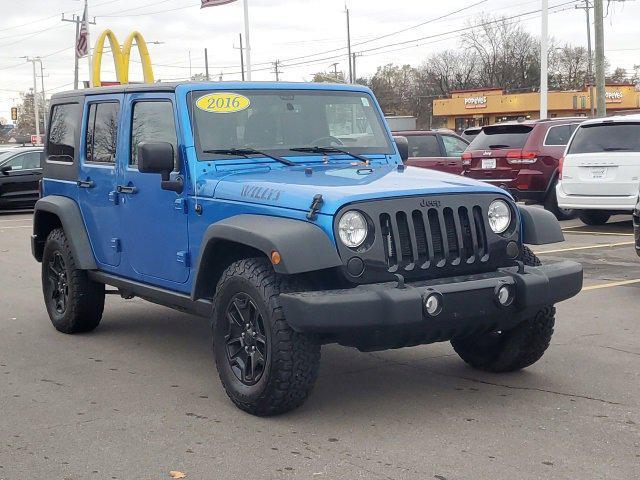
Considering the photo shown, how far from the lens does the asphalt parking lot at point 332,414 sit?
4391 mm

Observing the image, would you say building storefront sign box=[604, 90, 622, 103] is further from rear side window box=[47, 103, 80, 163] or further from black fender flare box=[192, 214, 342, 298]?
black fender flare box=[192, 214, 342, 298]

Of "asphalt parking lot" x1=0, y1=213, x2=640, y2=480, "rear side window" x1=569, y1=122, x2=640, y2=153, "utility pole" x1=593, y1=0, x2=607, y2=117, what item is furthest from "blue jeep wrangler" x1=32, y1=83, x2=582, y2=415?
"utility pole" x1=593, y1=0, x2=607, y2=117

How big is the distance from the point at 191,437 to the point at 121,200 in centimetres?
237

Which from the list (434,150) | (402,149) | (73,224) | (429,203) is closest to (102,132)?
(73,224)

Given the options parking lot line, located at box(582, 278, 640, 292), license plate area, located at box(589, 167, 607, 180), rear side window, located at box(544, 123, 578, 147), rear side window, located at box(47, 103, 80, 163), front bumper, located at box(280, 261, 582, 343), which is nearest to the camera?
front bumper, located at box(280, 261, 582, 343)

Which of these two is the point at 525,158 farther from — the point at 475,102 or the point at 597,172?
the point at 475,102

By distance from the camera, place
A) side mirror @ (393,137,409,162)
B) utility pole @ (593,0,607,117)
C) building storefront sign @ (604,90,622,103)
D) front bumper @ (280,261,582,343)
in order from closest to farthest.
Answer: front bumper @ (280,261,582,343) → side mirror @ (393,137,409,162) → utility pole @ (593,0,607,117) → building storefront sign @ (604,90,622,103)

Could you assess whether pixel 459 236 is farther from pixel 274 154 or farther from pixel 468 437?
pixel 274 154

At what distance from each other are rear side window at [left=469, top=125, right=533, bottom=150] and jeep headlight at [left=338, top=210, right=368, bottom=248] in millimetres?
11656

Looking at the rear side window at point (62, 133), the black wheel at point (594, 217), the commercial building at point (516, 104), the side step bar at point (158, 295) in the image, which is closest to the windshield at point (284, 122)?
the side step bar at point (158, 295)

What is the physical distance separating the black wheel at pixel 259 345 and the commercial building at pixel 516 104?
5199 cm

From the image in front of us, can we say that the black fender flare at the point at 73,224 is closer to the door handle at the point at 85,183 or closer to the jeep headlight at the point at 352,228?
the door handle at the point at 85,183

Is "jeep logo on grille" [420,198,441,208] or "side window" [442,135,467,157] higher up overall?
"side window" [442,135,467,157]

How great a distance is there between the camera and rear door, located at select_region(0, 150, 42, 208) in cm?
2122
